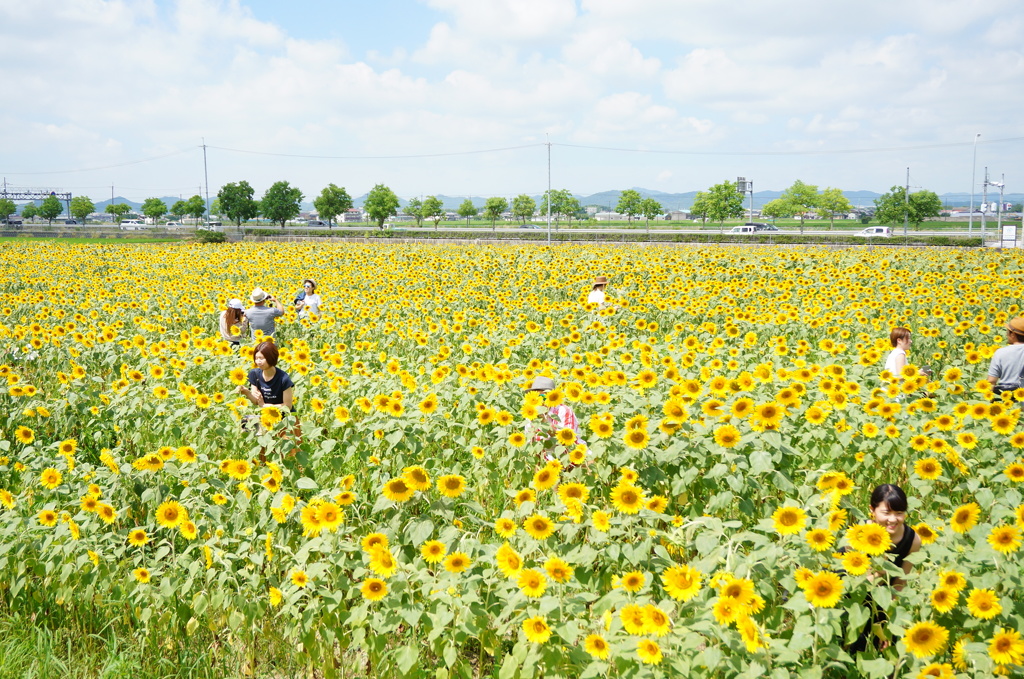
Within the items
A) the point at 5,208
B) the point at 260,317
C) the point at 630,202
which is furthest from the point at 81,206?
the point at 260,317

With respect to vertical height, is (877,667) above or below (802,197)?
below

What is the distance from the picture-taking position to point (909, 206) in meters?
74.3

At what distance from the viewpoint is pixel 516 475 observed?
15.0 ft

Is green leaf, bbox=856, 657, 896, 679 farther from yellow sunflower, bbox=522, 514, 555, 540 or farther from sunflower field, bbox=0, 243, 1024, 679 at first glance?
yellow sunflower, bbox=522, 514, 555, 540

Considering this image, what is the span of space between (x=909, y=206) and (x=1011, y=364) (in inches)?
3202

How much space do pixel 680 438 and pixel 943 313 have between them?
25.1 ft

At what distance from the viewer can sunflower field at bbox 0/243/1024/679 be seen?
2.53m

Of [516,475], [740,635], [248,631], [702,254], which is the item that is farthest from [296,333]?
[702,254]

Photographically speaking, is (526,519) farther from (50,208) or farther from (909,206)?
(50,208)

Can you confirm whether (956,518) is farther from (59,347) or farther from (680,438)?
(59,347)

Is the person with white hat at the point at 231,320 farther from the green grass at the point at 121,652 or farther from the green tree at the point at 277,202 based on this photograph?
the green tree at the point at 277,202

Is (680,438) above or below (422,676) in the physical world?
above

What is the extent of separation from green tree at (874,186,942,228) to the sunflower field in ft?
266

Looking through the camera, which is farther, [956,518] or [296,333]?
[296,333]
